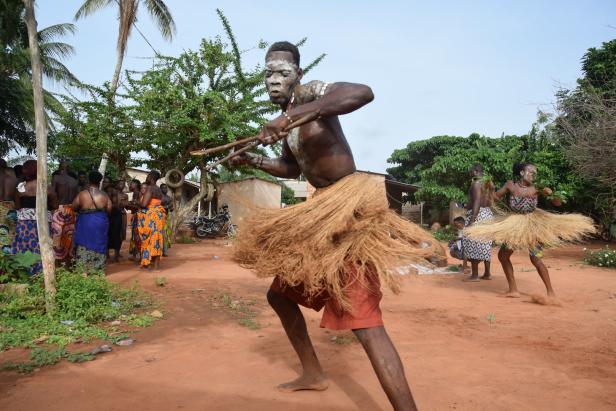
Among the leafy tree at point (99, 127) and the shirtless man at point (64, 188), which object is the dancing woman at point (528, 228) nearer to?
the shirtless man at point (64, 188)

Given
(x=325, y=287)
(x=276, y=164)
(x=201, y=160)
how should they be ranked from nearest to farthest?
(x=325, y=287), (x=276, y=164), (x=201, y=160)

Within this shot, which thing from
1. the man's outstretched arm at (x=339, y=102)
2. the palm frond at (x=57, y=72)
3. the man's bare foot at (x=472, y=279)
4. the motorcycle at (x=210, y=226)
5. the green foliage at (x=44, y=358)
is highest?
the palm frond at (x=57, y=72)

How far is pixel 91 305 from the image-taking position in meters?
4.20

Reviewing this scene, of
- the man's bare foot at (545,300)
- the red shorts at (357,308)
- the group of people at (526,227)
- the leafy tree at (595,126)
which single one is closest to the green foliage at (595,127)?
the leafy tree at (595,126)

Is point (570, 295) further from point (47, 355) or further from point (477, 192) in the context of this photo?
point (47, 355)

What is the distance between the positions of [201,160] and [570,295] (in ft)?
31.5

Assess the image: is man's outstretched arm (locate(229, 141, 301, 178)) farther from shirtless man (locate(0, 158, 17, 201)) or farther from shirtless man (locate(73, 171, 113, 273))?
shirtless man (locate(0, 158, 17, 201))

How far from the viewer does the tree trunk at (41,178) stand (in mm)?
4109

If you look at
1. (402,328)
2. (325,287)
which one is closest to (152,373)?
(325,287)

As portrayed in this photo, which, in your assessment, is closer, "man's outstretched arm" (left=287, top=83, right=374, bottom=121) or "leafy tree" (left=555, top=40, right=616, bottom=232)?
"man's outstretched arm" (left=287, top=83, right=374, bottom=121)

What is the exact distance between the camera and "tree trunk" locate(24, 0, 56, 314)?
4.11 metres

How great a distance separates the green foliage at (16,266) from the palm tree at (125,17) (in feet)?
25.0

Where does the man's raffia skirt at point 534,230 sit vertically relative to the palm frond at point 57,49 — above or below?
below

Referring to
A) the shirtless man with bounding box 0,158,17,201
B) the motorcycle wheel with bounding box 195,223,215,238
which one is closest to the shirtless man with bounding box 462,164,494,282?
the shirtless man with bounding box 0,158,17,201
